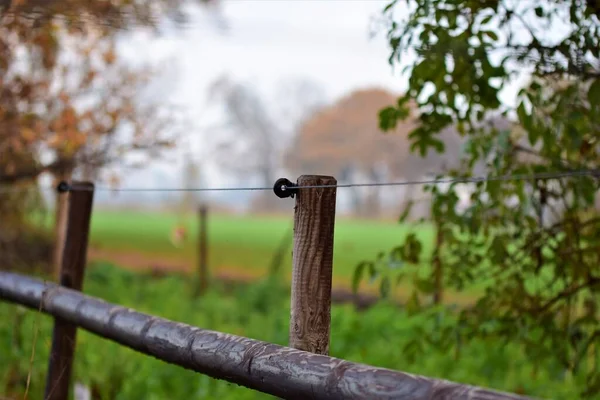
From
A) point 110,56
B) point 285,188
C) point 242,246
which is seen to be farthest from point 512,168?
point 242,246

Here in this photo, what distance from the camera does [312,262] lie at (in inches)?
88.6

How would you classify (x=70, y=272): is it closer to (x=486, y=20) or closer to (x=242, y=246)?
(x=486, y=20)

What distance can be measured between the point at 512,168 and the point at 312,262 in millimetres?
1605

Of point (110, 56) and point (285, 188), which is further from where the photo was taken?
point (110, 56)

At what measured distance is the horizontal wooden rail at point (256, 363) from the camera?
5.34 feet

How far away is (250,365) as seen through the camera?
2.09m

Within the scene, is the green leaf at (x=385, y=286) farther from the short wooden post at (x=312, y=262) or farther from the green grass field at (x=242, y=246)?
the green grass field at (x=242, y=246)

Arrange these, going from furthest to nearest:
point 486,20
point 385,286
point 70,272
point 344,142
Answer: point 344,142, point 70,272, point 385,286, point 486,20

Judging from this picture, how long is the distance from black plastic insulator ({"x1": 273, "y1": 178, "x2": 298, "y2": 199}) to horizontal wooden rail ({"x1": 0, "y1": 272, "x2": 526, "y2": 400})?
42cm

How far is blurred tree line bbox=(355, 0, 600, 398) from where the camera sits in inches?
114

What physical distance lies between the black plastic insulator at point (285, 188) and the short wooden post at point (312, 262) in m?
0.02

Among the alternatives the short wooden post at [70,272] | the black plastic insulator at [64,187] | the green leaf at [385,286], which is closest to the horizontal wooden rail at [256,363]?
the short wooden post at [70,272]

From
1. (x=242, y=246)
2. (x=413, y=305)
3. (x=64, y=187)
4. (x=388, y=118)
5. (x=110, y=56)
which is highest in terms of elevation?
(x=110, y=56)

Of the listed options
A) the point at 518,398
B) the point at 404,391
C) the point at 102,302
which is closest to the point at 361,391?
the point at 404,391
